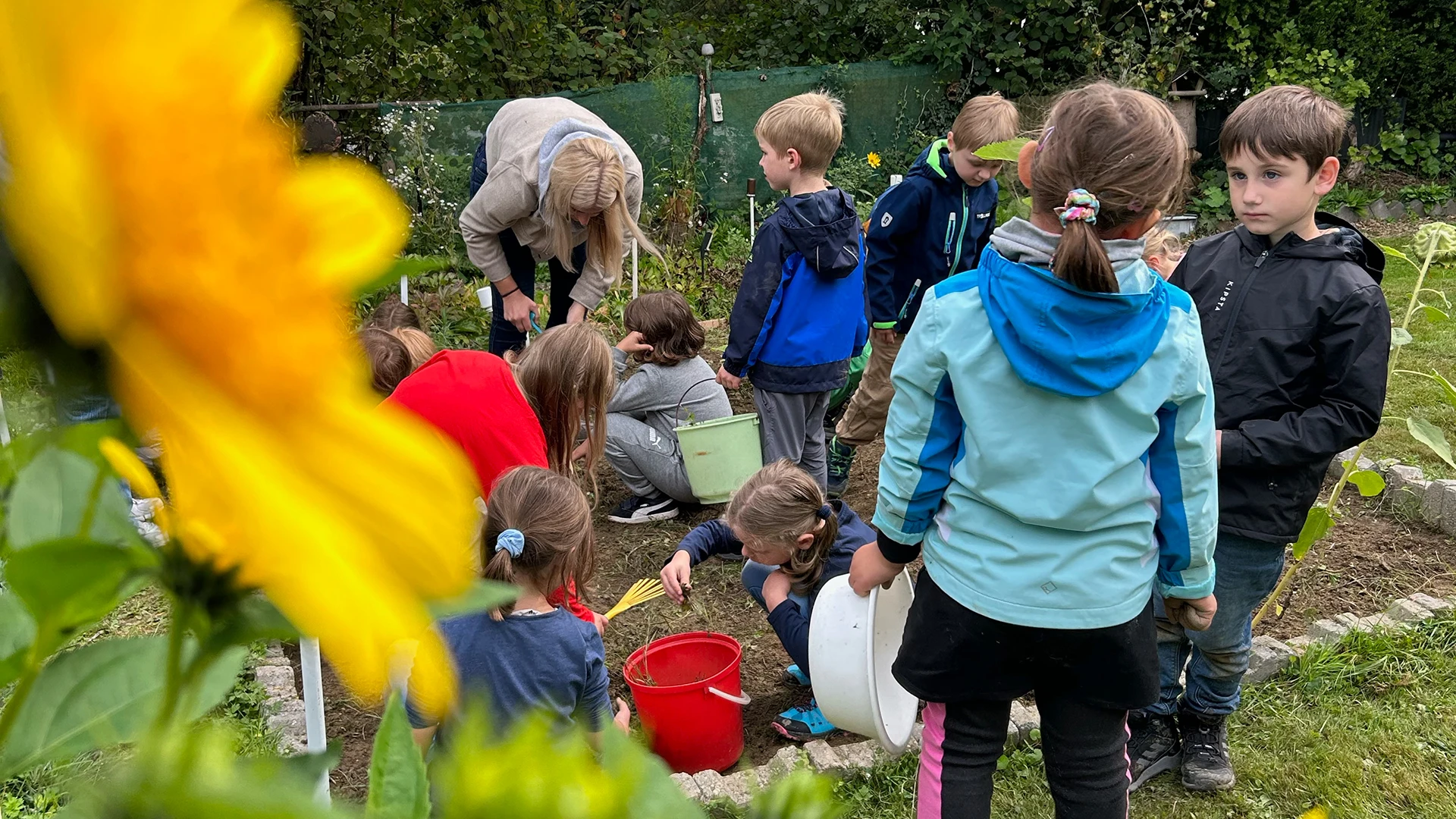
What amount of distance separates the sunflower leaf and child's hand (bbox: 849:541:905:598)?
1.86 meters

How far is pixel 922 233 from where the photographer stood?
13.9 feet

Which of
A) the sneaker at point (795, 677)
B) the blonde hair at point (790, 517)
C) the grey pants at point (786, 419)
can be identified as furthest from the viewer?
the grey pants at point (786, 419)

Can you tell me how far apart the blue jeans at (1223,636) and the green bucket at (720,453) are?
65.7 inches

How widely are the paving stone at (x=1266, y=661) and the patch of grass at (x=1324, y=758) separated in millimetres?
33

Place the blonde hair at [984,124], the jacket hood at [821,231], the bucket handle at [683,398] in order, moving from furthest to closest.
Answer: the bucket handle at [683,398], the blonde hair at [984,124], the jacket hood at [821,231]

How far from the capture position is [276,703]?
2.73 meters

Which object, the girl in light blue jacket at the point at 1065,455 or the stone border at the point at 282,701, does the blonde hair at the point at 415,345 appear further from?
the girl in light blue jacket at the point at 1065,455

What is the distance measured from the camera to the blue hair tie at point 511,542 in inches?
89.8

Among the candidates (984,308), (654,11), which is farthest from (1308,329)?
(654,11)

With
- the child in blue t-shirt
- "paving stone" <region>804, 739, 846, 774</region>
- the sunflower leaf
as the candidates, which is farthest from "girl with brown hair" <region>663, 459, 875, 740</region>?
the sunflower leaf

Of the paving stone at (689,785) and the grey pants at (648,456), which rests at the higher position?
the paving stone at (689,785)

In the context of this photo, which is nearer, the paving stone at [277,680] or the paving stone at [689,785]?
the paving stone at [689,785]

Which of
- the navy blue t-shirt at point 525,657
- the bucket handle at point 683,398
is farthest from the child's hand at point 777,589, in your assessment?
the bucket handle at point 683,398

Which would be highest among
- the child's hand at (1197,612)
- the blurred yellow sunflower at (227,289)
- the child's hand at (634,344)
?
the blurred yellow sunflower at (227,289)
